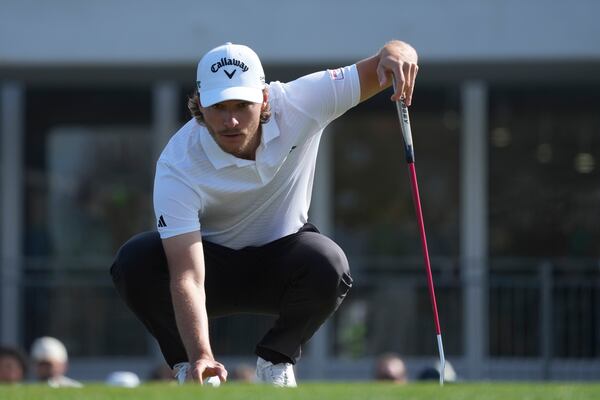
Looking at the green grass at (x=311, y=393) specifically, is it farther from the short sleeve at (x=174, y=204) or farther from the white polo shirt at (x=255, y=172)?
the white polo shirt at (x=255, y=172)

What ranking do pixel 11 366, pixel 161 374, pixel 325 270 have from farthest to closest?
pixel 161 374 → pixel 11 366 → pixel 325 270

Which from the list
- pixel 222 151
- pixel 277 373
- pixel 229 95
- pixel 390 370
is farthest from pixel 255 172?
pixel 390 370

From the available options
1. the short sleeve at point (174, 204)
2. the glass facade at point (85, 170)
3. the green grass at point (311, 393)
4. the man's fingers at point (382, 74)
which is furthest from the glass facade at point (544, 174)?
the green grass at point (311, 393)

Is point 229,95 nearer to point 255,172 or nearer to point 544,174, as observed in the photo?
Result: point 255,172

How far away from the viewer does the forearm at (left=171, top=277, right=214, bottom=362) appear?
5328mm

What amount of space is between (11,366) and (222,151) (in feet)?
17.7

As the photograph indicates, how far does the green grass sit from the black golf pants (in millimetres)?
1200

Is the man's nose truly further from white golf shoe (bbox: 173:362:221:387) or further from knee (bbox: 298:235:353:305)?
white golf shoe (bbox: 173:362:221:387)

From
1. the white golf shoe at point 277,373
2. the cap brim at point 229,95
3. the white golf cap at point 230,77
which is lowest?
the white golf shoe at point 277,373

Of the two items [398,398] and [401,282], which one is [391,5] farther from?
[398,398]

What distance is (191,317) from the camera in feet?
17.6

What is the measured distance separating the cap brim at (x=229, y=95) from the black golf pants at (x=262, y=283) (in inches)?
25.7

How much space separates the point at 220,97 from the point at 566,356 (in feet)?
23.6

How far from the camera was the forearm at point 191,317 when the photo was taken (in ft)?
17.5
